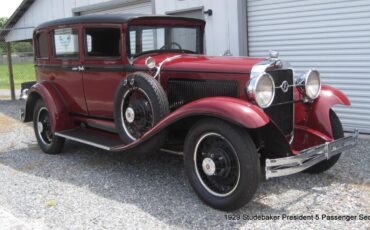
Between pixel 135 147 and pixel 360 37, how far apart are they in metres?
4.09

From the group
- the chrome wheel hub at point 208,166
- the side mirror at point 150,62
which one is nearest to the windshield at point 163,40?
the side mirror at point 150,62

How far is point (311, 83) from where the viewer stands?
4.77 m

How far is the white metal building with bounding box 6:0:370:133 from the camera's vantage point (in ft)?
22.8

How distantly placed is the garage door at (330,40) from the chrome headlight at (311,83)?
8.06 feet

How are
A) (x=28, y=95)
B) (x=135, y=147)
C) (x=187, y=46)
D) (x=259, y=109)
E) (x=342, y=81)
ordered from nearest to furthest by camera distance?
(x=259, y=109)
(x=135, y=147)
(x=187, y=46)
(x=28, y=95)
(x=342, y=81)

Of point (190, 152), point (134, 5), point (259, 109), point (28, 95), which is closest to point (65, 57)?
point (28, 95)

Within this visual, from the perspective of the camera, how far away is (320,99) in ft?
16.0

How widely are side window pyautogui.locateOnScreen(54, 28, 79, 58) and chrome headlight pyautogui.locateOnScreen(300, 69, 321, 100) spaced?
2.95 m

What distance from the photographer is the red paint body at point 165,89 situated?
4.03 m

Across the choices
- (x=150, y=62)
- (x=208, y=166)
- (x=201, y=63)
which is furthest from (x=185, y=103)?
(x=208, y=166)

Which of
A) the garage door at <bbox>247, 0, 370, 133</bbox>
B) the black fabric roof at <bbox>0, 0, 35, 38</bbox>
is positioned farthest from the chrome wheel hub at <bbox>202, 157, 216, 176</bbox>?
the black fabric roof at <bbox>0, 0, 35, 38</bbox>

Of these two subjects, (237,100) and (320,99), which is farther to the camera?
(320,99)

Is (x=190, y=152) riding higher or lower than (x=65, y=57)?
lower

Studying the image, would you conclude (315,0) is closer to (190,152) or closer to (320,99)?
(320,99)
